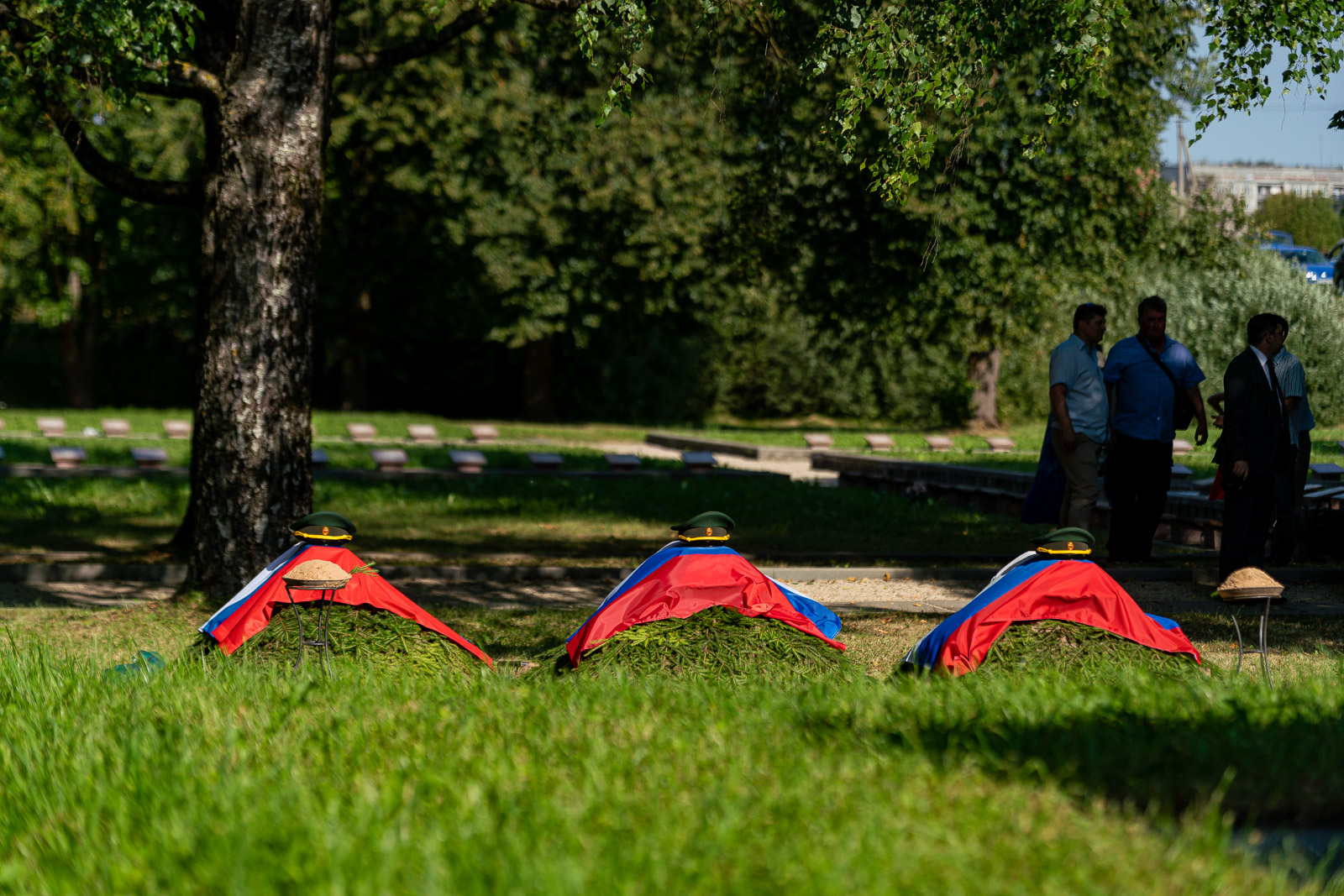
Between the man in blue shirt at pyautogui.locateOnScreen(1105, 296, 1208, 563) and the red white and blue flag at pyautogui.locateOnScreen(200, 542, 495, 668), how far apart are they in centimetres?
636

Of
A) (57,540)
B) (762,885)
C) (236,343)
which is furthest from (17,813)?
(57,540)

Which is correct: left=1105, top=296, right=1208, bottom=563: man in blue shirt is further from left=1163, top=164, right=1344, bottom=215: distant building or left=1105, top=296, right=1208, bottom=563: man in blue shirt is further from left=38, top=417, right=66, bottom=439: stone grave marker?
left=38, top=417, right=66, bottom=439: stone grave marker

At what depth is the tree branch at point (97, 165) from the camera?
31.6 ft

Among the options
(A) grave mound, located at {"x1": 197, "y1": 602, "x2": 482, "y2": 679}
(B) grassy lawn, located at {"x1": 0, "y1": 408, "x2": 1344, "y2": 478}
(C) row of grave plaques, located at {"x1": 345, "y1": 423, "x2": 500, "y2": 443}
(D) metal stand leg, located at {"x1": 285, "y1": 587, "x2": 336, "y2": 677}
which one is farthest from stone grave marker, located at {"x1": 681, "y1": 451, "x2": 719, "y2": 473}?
(D) metal stand leg, located at {"x1": 285, "y1": 587, "x2": 336, "y2": 677}

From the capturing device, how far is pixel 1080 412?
29.8ft

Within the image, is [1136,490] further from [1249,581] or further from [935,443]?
[935,443]

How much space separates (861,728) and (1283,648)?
13.1ft

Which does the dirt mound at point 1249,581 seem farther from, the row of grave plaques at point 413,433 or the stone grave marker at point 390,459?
the row of grave plaques at point 413,433

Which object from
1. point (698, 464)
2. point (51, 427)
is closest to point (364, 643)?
point (698, 464)

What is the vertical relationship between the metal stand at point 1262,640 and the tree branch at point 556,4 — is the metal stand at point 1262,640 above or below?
below

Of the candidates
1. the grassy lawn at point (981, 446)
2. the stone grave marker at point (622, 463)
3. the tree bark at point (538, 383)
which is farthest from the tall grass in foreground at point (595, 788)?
the tree bark at point (538, 383)

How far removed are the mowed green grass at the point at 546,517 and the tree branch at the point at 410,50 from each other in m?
4.26

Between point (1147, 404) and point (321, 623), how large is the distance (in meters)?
6.92

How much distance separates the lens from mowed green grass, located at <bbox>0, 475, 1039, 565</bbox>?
12422 millimetres
